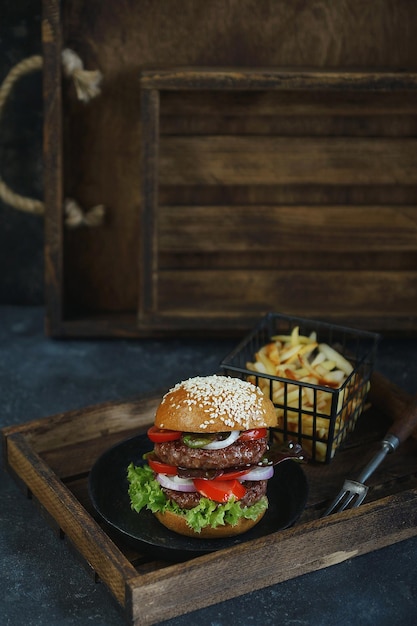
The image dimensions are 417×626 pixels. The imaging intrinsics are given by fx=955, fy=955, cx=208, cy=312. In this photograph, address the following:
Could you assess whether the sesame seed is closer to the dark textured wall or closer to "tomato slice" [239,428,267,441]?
"tomato slice" [239,428,267,441]

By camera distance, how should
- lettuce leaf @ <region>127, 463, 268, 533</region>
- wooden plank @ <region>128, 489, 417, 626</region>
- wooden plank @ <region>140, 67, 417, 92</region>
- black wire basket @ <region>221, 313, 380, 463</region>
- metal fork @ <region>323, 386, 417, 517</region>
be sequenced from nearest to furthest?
wooden plank @ <region>128, 489, 417, 626</region>, lettuce leaf @ <region>127, 463, 268, 533</region>, metal fork @ <region>323, 386, 417, 517</region>, black wire basket @ <region>221, 313, 380, 463</region>, wooden plank @ <region>140, 67, 417, 92</region>

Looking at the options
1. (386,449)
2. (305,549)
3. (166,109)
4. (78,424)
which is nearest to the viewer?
(305,549)

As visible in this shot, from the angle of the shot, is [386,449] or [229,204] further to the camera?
[229,204]

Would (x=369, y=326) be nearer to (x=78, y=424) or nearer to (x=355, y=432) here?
(x=355, y=432)

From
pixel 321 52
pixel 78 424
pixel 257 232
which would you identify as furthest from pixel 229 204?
pixel 78 424

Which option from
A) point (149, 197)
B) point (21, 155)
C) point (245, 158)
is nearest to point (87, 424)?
point (149, 197)

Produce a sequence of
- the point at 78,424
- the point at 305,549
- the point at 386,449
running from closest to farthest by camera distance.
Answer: the point at 305,549, the point at 386,449, the point at 78,424

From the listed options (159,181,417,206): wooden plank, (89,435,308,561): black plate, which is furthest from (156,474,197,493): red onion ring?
(159,181,417,206): wooden plank
